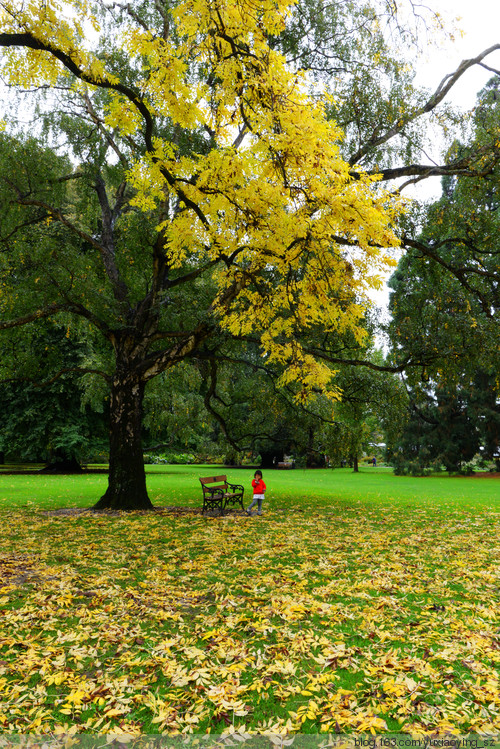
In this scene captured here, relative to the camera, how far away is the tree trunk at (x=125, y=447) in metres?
11.8

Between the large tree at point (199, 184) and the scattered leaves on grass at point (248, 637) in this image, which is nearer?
the scattered leaves on grass at point (248, 637)

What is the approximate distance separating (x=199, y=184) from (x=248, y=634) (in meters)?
5.45

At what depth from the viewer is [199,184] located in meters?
6.58

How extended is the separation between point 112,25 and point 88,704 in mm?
13254

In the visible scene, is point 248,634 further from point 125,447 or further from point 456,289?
point 456,289

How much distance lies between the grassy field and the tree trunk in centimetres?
327

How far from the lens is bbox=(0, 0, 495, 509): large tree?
18.2ft

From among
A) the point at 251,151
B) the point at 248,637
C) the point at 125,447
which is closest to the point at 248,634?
the point at 248,637

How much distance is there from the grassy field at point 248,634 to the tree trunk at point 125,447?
3.27 m

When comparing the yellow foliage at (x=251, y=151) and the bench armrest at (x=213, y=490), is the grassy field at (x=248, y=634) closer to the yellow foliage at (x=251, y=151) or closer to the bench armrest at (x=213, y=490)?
the bench armrest at (x=213, y=490)

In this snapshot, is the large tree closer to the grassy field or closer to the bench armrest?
the bench armrest

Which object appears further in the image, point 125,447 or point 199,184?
point 125,447

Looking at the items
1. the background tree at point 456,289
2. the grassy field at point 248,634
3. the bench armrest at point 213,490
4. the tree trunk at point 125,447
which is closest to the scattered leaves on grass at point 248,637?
the grassy field at point 248,634

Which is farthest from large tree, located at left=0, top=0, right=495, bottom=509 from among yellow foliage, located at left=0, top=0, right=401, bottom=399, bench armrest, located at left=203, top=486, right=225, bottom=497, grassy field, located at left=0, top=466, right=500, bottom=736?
grassy field, located at left=0, top=466, right=500, bottom=736
